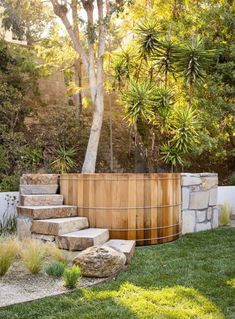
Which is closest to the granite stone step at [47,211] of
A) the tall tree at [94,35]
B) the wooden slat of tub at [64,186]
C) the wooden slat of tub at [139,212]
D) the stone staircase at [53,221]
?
the stone staircase at [53,221]

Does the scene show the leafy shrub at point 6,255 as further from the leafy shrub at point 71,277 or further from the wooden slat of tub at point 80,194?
the wooden slat of tub at point 80,194

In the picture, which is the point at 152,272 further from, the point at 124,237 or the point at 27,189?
the point at 27,189

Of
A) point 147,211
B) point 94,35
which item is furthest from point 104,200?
point 94,35

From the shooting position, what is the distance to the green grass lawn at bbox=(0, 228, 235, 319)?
8.76ft

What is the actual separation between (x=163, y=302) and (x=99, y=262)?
0.84 m

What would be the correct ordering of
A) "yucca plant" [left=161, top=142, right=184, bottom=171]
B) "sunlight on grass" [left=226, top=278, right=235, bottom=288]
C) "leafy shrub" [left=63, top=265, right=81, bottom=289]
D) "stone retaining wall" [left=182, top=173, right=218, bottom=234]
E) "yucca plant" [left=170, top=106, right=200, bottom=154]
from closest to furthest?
"leafy shrub" [left=63, top=265, right=81, bottom=289] → "sunlight on grass" [left=226, top=278, right=235, bottom=288] → "stone retaining wall" [left=182, top=173, right=218, bottom=234] → "yucca plant" [left=170, top=106, right=200, bottom=154] → "yucca plant" [left=161, top=142, right=184, bottom=171]

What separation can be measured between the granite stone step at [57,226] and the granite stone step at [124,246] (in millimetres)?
487

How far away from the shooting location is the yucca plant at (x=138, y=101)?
6.01 meters

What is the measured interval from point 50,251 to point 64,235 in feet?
1.50

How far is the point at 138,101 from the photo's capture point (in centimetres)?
600

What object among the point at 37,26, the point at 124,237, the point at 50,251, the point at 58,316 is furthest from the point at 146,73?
the point at 37,26

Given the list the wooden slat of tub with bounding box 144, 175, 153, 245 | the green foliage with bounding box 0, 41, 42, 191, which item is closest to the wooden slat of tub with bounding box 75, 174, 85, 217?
the wooden slat of tub with bounding box 144, 175, 153, 245

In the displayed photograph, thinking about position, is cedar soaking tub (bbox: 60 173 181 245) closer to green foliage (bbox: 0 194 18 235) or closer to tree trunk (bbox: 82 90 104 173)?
green foliage (bbox: 0 194 18 235)

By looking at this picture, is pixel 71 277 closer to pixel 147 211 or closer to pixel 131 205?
pixel 131 205
